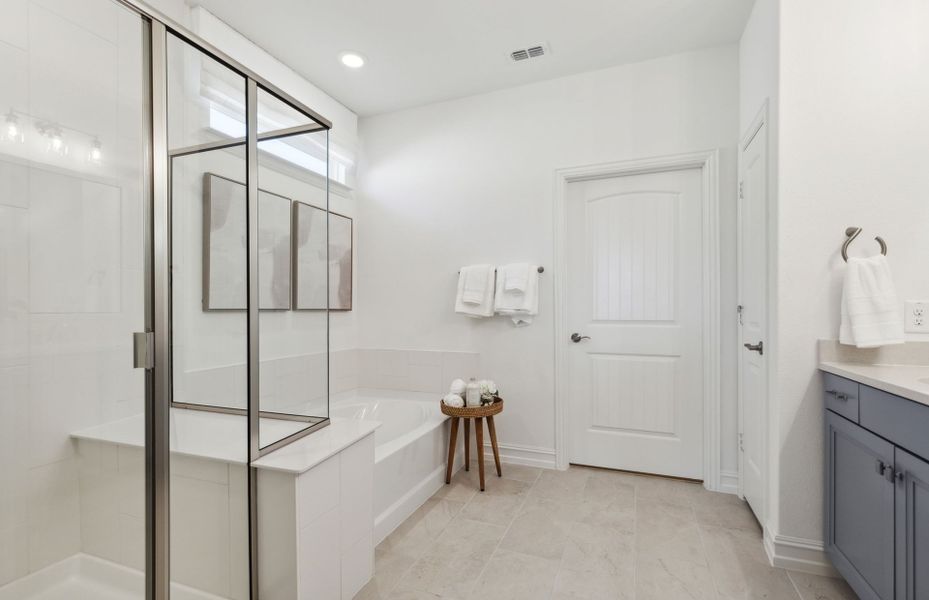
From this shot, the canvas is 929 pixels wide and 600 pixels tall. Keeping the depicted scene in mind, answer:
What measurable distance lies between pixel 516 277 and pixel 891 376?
1.82 meters

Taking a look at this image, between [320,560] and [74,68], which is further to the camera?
[320,560]

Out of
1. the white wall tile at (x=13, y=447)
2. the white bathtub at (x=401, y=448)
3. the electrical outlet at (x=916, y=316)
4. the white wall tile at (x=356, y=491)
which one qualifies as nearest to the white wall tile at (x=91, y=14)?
the white wall tile at (x=13, y=447)

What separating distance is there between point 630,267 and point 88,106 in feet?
8.65

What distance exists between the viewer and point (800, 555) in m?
1.80

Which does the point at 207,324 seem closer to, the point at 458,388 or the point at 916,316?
the point at 458,388

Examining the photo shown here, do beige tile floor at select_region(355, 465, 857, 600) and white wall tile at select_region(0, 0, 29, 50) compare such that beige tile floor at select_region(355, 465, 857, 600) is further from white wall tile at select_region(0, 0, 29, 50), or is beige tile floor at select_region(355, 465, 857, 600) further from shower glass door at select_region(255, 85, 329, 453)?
white wall tile at select_region(0, 0, 29, 50)

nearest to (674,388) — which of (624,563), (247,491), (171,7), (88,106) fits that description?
(624,563)

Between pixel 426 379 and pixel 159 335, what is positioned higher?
pixel 159 335

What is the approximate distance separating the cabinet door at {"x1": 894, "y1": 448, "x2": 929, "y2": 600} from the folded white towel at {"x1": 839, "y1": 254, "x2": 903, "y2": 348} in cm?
50

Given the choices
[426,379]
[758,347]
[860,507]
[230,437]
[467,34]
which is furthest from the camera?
[426,379]

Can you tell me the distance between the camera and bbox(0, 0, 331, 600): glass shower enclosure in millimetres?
1023

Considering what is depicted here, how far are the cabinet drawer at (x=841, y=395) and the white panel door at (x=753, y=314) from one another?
27 cm

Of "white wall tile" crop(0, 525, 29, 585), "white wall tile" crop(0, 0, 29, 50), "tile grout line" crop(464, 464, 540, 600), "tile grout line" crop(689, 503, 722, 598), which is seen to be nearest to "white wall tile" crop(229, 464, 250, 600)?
"white wall tile" crop(0, 525, 29, 585)

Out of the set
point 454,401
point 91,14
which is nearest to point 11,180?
point 91,14
